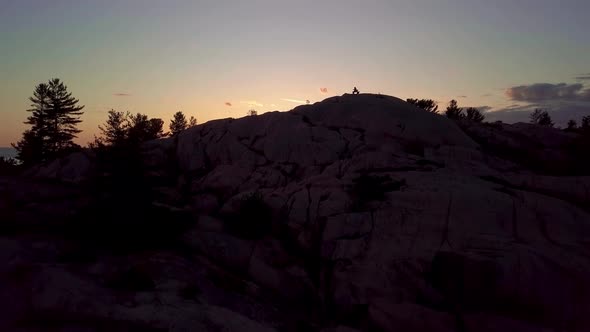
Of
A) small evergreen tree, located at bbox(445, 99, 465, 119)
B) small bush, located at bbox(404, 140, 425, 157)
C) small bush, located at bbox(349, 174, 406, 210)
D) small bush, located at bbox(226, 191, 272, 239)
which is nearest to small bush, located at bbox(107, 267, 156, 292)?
small bush, located at bbox(226, 191, 272, 239)

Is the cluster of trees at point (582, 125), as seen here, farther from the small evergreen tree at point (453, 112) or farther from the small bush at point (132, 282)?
the small bush at point (132, 282)

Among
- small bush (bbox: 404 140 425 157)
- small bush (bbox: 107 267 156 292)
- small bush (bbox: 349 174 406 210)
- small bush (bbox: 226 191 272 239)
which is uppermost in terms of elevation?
small bush (bbox: 404 140 425 157)

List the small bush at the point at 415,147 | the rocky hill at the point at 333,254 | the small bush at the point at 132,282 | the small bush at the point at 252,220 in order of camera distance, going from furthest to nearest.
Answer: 1. the small bush at the point at 415,147
2. the small bush at the point at 252,220
3. the small bush at the point at 132,282
4. the rocky hill at the point at 333,254

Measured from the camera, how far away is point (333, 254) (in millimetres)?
15555

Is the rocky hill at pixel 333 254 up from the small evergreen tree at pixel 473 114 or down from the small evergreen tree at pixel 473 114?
down

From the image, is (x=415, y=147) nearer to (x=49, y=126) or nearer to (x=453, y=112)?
(x=453, y=112)

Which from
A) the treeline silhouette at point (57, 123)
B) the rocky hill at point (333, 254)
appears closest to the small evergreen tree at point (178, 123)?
the treeline silhouette at point (57, 123)

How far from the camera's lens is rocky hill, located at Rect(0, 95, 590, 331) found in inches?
446

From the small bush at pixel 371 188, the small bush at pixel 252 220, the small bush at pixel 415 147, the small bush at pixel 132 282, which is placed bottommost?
the small bush at pixel 132 282

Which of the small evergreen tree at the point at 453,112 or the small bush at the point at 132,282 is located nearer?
the small bush at the point at 132,282

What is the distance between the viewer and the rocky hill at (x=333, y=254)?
11.3 m

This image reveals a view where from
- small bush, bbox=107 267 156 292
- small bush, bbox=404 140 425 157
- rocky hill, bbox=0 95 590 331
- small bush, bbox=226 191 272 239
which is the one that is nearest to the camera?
rocky hill, bbox=0 95 590 331

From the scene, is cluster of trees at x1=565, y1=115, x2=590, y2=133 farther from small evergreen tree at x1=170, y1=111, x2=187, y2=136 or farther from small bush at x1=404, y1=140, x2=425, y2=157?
small evergreen tree at x1=170, y1=111, x2=187, y2=136

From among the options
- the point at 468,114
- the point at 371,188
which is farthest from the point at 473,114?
the point at 371,188
